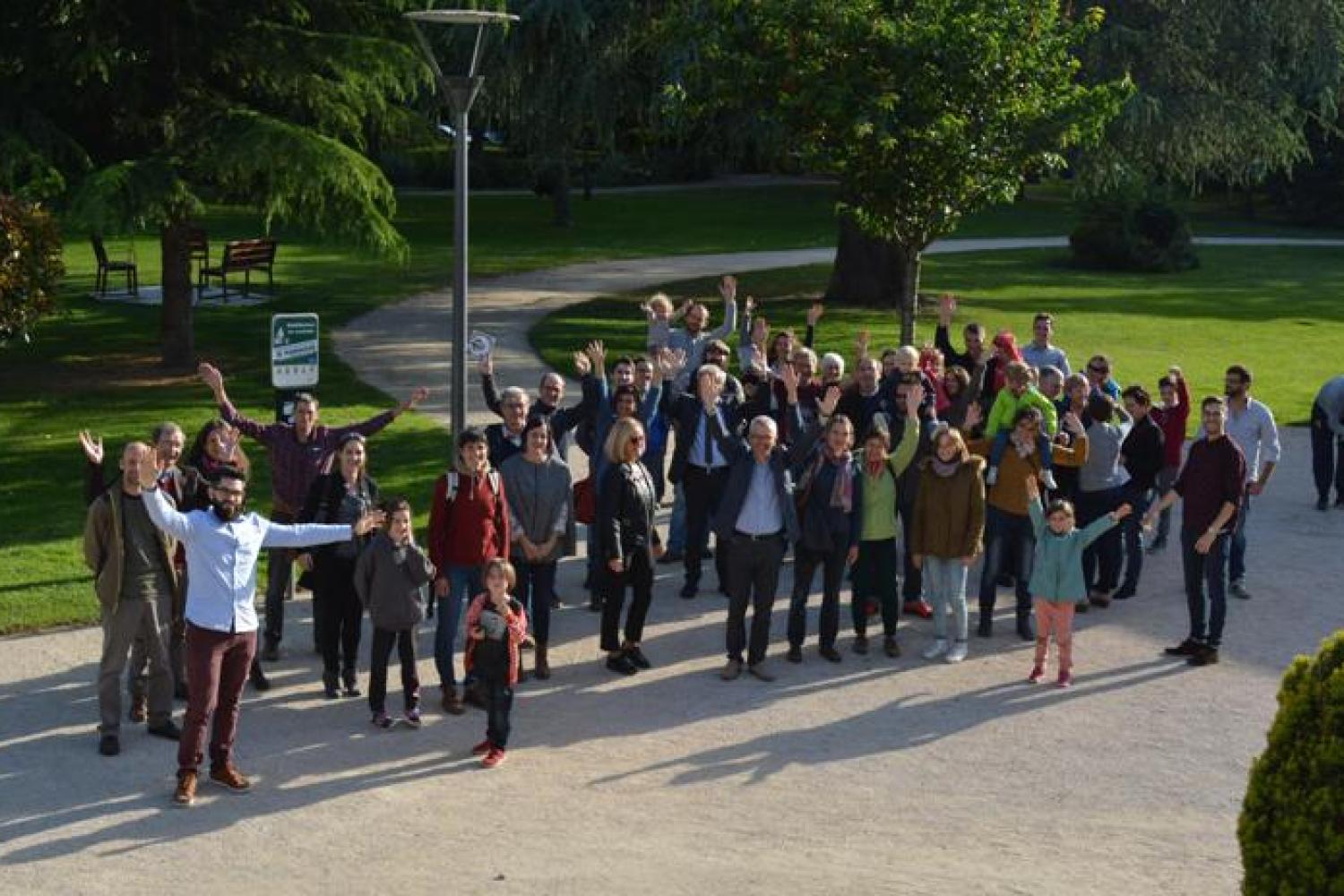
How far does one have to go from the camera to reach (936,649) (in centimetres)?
1260

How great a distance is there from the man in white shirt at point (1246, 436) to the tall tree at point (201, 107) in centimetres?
973

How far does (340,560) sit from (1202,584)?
566 centimetres

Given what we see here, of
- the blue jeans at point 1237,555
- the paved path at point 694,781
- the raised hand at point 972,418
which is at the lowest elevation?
the paved path at point 694,781

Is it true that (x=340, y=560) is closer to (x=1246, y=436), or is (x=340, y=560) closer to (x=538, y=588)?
(x=538, y=588)

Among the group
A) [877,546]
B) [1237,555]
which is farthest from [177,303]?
[1237,555]

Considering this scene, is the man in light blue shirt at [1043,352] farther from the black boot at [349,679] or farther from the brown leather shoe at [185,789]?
the brown leather shoe at [185,789]

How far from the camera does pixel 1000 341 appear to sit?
15625 millimetres

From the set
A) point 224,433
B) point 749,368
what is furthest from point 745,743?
point 749,368

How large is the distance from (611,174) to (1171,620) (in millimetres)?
45950

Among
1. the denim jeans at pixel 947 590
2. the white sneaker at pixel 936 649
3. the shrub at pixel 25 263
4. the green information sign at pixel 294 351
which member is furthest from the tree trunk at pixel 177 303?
the white sneaker at pixel 936 649

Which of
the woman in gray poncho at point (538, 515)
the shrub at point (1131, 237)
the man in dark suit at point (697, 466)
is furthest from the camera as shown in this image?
the shrub at point (1131, 237)

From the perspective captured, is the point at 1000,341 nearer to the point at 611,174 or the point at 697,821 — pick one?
the point at 697,821

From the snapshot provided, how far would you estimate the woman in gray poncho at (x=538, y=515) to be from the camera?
11.9 meters

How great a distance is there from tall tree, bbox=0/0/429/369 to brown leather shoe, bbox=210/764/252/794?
34.0 feet
